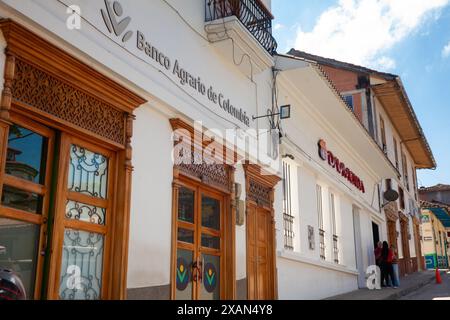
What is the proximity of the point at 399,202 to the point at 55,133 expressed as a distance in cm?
1963

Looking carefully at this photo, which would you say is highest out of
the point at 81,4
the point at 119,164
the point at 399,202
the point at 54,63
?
the point at 399,202

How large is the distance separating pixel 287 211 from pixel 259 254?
200cm

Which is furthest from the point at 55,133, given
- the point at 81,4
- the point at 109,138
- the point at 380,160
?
the point at 380,160

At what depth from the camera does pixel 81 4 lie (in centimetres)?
523

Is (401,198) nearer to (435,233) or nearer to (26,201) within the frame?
(435,233)

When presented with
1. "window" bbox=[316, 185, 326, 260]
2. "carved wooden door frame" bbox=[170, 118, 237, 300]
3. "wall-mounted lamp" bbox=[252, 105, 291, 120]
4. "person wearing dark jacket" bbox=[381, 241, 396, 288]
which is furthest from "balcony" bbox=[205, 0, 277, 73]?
"person wearing dark jacket" bbox=[381, 241, 396, 288]

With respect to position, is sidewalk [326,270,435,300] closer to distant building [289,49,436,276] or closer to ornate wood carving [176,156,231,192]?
distant building [289,49,436,276]

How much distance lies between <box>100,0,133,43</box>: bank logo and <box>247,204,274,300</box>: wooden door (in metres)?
3.75

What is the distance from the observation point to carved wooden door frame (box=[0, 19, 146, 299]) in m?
4.45

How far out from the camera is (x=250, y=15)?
8.69 metres

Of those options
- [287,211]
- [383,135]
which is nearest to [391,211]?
[383,135]
